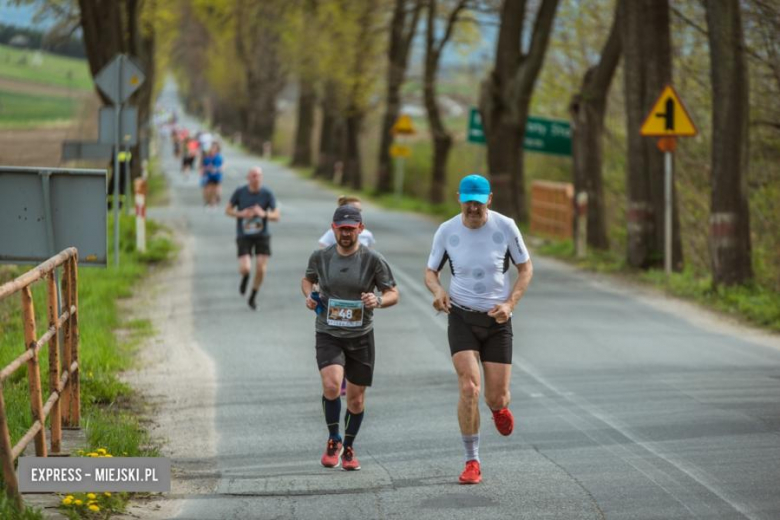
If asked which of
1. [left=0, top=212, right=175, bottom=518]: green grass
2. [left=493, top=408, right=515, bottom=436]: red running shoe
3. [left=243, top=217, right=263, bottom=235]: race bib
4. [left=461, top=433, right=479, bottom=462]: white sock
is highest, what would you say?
[left=243, top=217, right=263, bottom=235]: race bib

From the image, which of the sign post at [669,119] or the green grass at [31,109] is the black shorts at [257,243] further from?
the green grass at [31,109]

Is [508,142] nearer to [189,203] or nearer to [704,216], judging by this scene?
[704,216]

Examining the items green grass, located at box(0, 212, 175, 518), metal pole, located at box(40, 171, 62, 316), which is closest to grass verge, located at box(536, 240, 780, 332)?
green grass, located at box(0, 212, 175, 518)

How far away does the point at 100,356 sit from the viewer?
43.3 ft

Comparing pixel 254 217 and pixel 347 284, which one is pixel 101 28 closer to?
pixel 254 217

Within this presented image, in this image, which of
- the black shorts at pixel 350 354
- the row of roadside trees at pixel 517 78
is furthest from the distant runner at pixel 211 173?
the black shorts at pixel 350 354

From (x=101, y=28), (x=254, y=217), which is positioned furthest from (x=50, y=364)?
(x=101, y=28)

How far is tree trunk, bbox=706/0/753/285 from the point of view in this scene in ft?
63.3

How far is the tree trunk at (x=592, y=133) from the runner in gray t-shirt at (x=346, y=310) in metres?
18.4

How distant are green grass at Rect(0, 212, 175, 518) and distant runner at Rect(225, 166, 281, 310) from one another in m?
1.80

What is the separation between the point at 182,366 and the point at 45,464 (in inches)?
239

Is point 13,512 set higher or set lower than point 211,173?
lower

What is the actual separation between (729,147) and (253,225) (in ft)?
21.8

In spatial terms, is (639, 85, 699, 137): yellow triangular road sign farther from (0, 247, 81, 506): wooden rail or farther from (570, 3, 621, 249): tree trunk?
(0, 247, 81, 506): wooden rail
